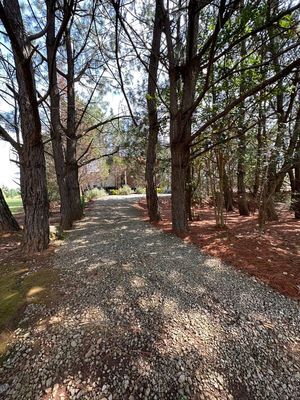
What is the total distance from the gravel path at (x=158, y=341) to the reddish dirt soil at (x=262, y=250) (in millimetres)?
306

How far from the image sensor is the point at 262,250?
3.75 m

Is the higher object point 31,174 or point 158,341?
point 31,174

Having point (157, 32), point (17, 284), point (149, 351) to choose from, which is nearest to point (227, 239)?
point (149, 351)

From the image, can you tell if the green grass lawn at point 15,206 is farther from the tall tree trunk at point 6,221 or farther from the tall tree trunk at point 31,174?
the tall tree trunk at point 31,174

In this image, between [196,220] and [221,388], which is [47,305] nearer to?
[221,388]

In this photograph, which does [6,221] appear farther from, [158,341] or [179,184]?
[158,341]

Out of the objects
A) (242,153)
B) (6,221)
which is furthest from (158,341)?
(6,221)

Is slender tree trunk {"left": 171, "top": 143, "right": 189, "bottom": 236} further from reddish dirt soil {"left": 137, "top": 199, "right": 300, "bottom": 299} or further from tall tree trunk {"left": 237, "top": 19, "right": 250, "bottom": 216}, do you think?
tall tree trunk {"left": 237, "top": 19, "right": 250, "bottom": 216}

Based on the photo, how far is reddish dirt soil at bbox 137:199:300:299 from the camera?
2.78 meters

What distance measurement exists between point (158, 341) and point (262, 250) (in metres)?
2.84

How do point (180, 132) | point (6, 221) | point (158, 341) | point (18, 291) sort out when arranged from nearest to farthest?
point (158, 341) < point (18, 291) < point (180, 132) < point (6, 221)

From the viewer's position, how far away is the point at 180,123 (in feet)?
15.4

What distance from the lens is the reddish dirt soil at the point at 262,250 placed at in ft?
9.12

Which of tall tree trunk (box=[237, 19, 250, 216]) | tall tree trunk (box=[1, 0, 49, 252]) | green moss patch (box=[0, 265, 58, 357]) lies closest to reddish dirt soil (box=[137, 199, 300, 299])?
tall tree trunk (box=[237, 19, 250, 216])
